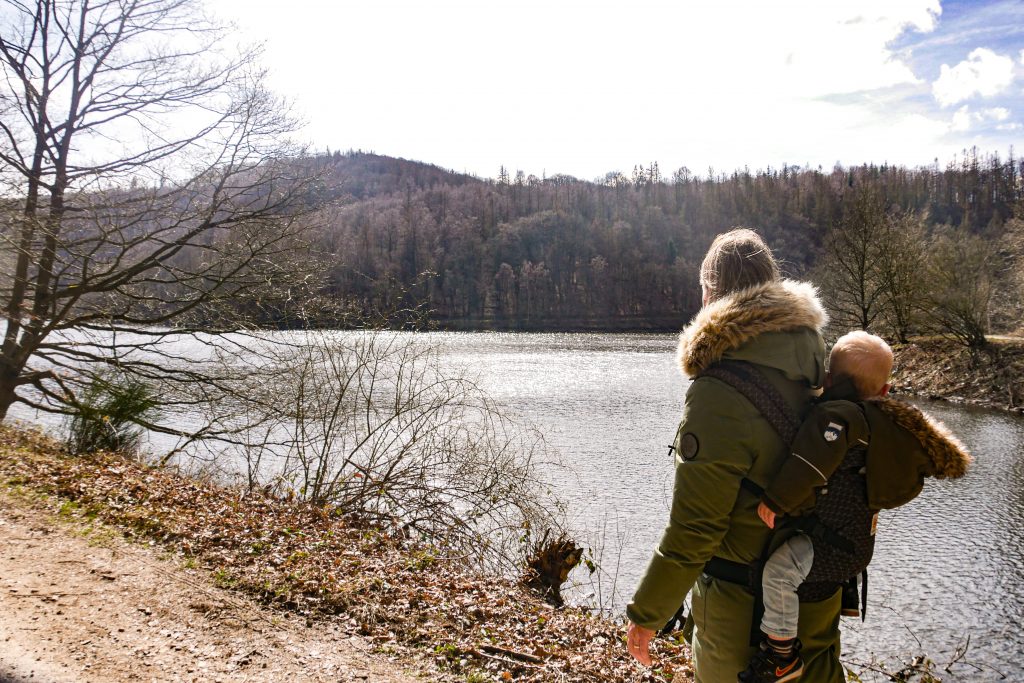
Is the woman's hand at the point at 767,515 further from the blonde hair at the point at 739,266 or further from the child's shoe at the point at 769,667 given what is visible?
the blonde hair at the point at 739,266

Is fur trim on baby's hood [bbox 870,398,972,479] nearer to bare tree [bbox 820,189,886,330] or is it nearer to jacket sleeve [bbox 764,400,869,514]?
jacket sleeve [bbox 764,400,869,514]

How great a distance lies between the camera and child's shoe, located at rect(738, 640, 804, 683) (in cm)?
210

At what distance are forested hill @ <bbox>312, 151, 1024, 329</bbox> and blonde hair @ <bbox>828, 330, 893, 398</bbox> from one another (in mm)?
34298

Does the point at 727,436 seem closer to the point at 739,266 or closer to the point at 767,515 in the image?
the point at 767,515

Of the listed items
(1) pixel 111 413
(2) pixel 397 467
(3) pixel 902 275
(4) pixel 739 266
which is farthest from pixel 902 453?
(3) pixel 902 275

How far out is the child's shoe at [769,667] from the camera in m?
2.10

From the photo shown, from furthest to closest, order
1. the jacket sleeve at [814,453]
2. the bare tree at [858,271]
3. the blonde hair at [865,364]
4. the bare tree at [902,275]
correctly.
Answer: the bare tree at [858,271] < the bare tree at [902,275] < the blonde hair at [865,364] < the jacket sleeve at [814,453]

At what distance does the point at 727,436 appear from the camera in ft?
6.72

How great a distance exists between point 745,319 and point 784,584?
0.84 meters

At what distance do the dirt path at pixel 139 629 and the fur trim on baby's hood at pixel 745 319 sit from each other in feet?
10.3

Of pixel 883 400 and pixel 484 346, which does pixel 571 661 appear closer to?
pixel 883 400

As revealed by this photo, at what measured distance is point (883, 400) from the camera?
7.27 feet

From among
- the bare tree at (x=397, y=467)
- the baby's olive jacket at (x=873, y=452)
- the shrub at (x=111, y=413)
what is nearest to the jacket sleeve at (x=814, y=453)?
the baby's olive jacket at (x=873, y=452)

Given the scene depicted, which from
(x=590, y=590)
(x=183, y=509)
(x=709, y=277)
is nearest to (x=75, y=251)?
(x=183, y=509)
